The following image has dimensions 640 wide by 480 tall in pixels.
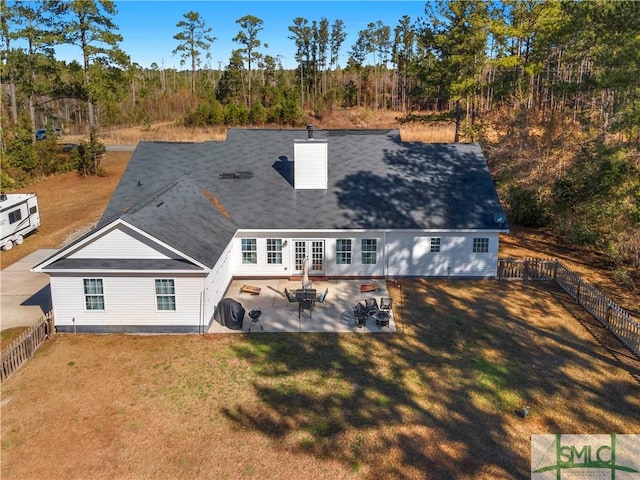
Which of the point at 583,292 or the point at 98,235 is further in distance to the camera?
the point at 583,292

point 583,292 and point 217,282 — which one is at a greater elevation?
point 217,282

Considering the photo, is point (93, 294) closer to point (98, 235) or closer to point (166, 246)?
point (98, 235)

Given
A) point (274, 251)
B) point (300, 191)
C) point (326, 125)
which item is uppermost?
point (326, 125)

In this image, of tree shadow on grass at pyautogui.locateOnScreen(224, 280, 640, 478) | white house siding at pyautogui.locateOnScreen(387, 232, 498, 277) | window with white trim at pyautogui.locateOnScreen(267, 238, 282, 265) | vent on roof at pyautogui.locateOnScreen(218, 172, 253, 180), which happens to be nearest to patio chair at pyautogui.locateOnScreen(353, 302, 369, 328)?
tree shadow on grass at pyautogui.locateOnScreen(224, 280, 640, 478)

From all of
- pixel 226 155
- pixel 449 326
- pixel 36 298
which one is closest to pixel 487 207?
pixel 449 326

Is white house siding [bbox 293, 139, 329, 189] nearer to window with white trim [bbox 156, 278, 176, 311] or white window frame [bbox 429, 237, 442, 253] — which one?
white window frame [bbox 429, 237, 442, 253]

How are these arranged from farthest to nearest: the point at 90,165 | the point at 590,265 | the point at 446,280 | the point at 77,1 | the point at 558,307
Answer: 1. the point at 90,165
2. the point at 77,1
3. the point at 590,265
4. the point at 446,280
5. the point at 558,307

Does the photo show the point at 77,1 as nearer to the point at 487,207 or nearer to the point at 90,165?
the point at 90,165

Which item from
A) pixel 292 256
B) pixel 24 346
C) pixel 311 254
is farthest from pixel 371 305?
pixel 24 346
